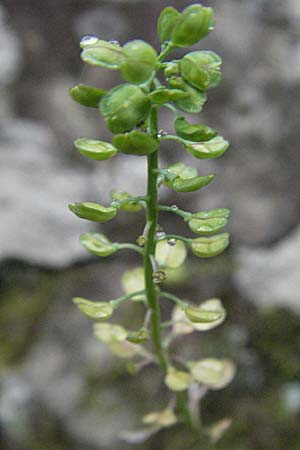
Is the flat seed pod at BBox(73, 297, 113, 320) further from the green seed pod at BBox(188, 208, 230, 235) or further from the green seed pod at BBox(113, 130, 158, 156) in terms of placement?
the green seed pod at BBox(113, 130, 158, 156)

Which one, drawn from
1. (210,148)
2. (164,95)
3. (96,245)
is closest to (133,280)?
(96,245)

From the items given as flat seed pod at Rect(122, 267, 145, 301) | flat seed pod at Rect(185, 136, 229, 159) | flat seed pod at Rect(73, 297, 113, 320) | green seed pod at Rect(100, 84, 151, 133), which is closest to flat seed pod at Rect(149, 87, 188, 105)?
green seed pod at Rect(100, 84, 151, 133)

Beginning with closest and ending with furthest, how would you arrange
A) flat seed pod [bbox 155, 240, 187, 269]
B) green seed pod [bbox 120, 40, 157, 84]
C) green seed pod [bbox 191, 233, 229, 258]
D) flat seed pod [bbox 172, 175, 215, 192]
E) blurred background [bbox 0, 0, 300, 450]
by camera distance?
green seed pod [bbox 120, 40, 157, 84] → flat seed pod [bbox 172, 175, 215, 192] → green seed pod [bbox 191, 233, 229, 258] → flat seed pod [bbox 155, 240, 187, 269] → blurred background [bbox 0, 0, 300, 450]

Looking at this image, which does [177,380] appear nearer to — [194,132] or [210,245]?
[210,245]

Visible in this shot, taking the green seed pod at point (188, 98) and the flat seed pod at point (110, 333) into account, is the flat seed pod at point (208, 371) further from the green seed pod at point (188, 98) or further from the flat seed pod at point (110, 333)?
the green seed pod at point (188, 98)

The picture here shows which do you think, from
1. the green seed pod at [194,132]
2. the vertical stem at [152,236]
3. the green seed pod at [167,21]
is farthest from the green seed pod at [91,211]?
the green seed pod at [167,21]

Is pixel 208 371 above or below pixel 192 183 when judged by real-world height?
below
